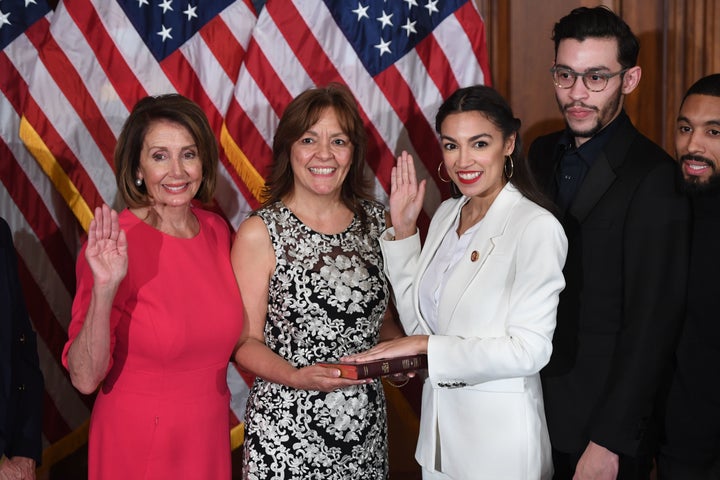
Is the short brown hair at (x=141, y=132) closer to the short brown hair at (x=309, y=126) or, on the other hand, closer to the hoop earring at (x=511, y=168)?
the short brown hair at (x=309, y=126)

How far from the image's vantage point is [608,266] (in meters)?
2.54

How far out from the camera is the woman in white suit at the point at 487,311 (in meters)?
2.37

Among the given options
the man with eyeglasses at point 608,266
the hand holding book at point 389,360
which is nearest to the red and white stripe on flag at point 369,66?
the man with eyeglasses at point 608,266

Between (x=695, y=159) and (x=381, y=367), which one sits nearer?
(x=381, y=367)

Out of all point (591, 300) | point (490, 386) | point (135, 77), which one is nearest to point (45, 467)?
point (135, 77)

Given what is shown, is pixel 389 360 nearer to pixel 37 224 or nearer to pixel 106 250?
pixel 106 250

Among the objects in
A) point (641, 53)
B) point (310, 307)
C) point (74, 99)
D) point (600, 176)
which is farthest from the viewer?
point (641, 53)

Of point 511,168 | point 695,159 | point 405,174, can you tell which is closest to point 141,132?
point 405,174

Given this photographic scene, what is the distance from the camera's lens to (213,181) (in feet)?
9.44

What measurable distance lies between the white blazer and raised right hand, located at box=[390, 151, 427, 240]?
1.36 ft

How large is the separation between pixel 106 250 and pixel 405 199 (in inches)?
43.4

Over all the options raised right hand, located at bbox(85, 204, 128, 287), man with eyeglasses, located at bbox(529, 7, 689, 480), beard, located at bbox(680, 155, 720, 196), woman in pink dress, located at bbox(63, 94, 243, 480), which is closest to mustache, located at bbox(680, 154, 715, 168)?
beard, located at bbox(680, 155, 720, 196)

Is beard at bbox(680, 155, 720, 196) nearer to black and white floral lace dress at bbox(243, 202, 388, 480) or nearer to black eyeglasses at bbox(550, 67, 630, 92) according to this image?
black eyeglasses at bbox(550, 67, 630, 92)

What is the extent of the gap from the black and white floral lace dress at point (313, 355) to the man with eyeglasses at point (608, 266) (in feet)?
2.24
